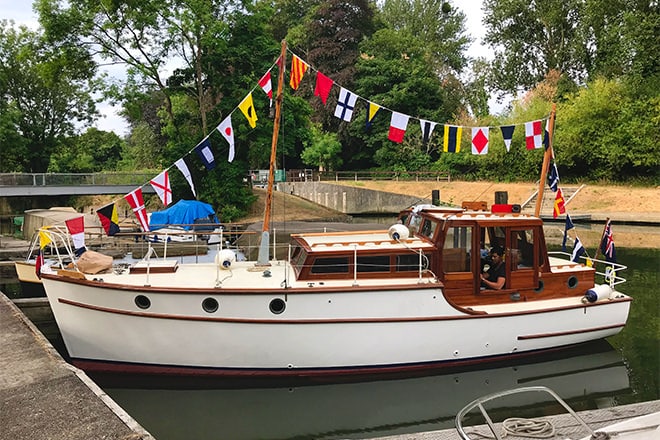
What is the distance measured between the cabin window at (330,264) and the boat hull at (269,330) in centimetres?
71

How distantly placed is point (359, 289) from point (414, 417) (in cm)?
238

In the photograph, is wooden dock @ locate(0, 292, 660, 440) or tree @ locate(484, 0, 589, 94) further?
tree @ locate(484, 0, 589, 94)

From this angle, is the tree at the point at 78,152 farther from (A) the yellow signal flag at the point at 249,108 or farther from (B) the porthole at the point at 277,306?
(B) the porthole at the point at 277,306

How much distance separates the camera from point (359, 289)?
27.6 ft

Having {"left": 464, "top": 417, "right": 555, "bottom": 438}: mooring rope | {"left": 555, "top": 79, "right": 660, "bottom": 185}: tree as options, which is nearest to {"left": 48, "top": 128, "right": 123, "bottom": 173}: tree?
{"left": 555, "top": 79, "right": 660, "bottom": 185}: tree

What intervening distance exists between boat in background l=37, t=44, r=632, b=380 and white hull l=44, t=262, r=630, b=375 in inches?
0.9

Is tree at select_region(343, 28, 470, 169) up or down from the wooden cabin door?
up

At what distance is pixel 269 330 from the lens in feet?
27.7

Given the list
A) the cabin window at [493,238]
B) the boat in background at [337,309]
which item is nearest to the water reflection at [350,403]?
the boat in background at [337,309]

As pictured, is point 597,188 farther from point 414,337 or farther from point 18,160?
point 18,160

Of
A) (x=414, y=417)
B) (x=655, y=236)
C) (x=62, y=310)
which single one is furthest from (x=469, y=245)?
(x=655, y=236)

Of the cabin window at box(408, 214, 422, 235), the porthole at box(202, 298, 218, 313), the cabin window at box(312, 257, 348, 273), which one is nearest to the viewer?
the porthole at box(202, 298, 218, 313)

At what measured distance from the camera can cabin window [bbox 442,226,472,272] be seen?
30.3ft

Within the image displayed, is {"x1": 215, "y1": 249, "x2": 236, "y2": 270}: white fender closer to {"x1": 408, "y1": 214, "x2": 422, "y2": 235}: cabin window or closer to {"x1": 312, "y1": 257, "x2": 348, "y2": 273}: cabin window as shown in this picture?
{"x1": 312, "y1": 257, "x2": 348, "y2": 273}: cabin window
